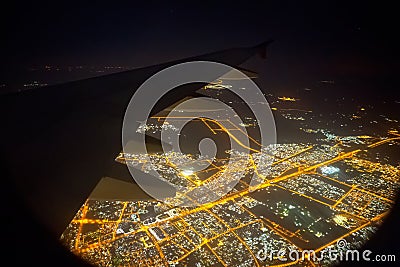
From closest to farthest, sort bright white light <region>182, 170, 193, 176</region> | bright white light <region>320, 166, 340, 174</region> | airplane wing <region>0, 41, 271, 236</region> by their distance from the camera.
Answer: airplane wing <region>0, 41, 271, 236</region> → bright white light <region>182, 170, 193, 176</region> → bright white light <region>320, 166, 340, 174</region>

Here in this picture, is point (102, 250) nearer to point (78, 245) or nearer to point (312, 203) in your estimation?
point (78, 245)
